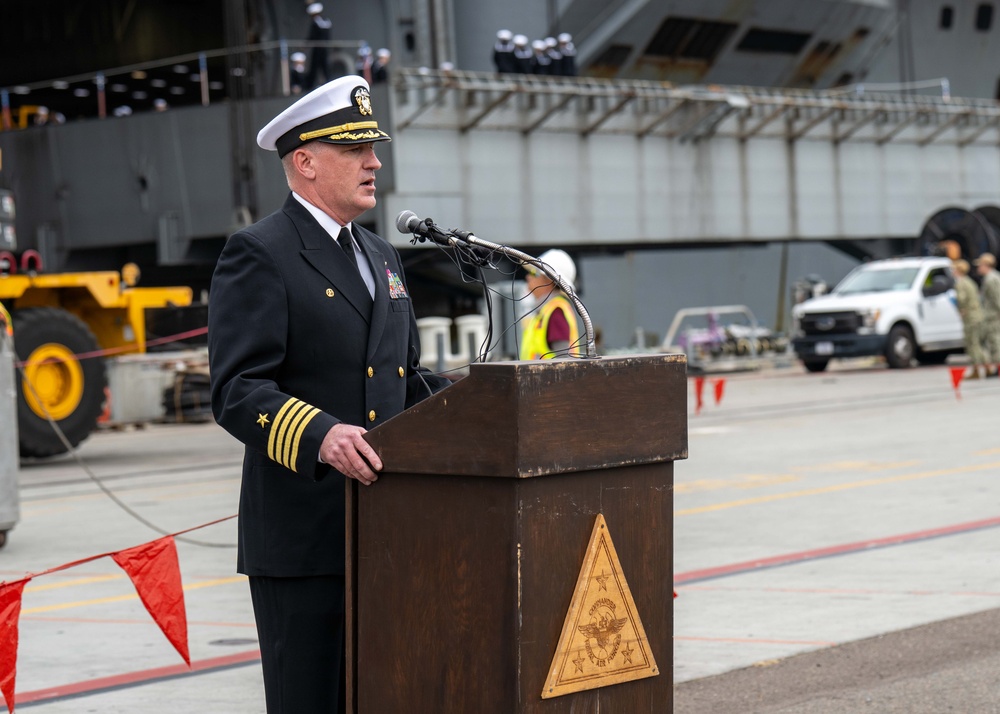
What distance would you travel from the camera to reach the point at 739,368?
31.5 m

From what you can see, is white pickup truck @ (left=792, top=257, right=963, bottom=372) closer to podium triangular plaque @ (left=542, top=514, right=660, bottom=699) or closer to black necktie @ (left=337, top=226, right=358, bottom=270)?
black necktie @ (left=337, top=226, right=358, bottom=270)

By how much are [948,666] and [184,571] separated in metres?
4.81

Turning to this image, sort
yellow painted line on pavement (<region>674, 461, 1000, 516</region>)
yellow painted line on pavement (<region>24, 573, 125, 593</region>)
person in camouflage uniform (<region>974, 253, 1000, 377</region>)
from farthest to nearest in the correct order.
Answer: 1. person in camouflage uniform (<region>974, 253, 1000, 377</region>)
2. yellow painted line on pavement (<region>674, 461, 1000, 516</region>)
3. yellow painted line on pavement (<region>24, 573, 125, 593</region>)

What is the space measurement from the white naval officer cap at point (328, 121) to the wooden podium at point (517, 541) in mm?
779

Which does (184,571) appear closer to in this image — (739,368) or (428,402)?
(428,402)

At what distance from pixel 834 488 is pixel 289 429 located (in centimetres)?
929

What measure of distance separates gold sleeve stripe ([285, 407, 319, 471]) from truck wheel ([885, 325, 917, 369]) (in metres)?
25.9

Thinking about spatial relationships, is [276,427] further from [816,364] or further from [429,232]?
[816,364]

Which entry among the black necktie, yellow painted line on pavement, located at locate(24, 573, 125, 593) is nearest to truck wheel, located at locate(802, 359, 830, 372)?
yellow painted line on pavement, located at locate(24, 573, 125, 593)

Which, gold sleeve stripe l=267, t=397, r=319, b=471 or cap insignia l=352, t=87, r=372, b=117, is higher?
cap insignia l=352, t=87, r=372, b=117

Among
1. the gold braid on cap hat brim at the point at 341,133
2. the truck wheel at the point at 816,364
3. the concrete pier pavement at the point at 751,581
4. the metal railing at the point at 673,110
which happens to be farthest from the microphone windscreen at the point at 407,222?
the metal railing at the point at 673,110

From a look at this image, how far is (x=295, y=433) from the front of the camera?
3.50 meters

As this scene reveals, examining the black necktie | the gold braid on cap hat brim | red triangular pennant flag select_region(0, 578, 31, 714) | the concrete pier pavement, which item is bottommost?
the concrete pier pavement

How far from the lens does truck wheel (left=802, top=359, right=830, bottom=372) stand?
29250mm
